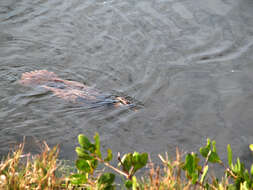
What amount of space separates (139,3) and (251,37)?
7.03 ft

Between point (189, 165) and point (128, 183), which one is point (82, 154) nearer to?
point (128, 183)

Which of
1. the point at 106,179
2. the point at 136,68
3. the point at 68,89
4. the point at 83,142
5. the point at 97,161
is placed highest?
the point at 136,68

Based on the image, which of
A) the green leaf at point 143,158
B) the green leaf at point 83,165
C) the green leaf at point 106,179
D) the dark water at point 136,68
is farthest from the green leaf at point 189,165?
the dark water at point 136,68

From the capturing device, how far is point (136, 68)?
5312mm

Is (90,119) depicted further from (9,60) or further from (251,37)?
(251,37)

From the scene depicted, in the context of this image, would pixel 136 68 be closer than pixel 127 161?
No

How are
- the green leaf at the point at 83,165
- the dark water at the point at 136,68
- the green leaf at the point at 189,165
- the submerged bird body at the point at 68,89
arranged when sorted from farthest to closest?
the submerged bird body at the point at 68,89 < the dark water at the point at 136,68 < the green leaf at the point at 83,165 < the green leaf at the point at 189,165

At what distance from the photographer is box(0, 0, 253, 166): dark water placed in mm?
4125

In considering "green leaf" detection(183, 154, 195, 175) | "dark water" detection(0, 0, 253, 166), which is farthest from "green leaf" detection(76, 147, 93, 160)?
"dark water" detection(0, 0, 253, 166)

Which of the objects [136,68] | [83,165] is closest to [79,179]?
[83,165]

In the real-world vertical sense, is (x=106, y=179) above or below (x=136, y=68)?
below

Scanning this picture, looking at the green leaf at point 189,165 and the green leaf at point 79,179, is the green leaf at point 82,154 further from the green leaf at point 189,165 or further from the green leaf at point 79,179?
the green leaf at point 189,165

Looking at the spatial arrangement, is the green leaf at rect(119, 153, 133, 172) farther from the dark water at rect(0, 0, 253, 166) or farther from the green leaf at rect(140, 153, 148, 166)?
the dark water at rect(0, 0, 253, 166)

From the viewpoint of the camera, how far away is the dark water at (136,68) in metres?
4.12
